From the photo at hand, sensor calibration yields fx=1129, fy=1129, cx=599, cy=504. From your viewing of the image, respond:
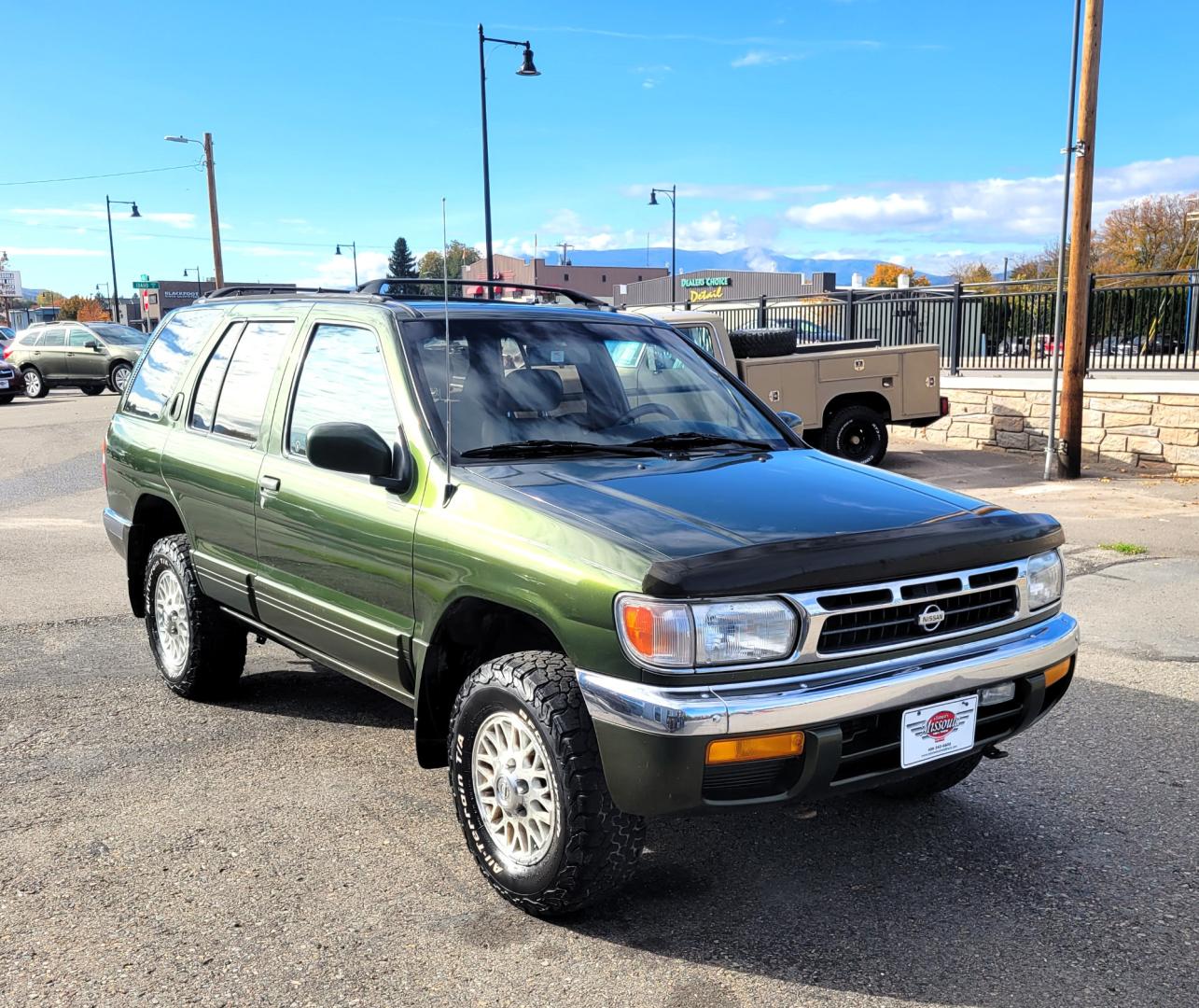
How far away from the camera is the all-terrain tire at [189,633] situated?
514cm

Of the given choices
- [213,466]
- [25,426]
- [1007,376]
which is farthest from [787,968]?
[25,426]

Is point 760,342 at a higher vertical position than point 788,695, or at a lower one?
higher

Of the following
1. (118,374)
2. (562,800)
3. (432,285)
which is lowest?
(562,800)

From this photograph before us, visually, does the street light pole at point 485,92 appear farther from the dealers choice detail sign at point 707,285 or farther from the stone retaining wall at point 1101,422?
the dealers choice detail sign at point 707,285

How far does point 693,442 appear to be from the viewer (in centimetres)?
417

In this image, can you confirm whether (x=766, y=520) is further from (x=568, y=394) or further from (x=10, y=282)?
(x=10, y=282)

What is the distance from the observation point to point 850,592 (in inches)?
118

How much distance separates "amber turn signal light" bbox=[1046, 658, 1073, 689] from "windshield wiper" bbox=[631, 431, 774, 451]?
4.29ft

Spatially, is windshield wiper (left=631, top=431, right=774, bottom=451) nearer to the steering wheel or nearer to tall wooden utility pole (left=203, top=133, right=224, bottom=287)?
the steering wheel

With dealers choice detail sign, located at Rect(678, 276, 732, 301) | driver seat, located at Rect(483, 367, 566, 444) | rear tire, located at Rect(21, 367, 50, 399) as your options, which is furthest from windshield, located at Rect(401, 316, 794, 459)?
dealers choice detail sign, located at Rect(678, 276, 732, 301)

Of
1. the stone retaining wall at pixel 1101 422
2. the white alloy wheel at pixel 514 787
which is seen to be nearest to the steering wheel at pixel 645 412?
the white alloy wheel at pixel 514 787

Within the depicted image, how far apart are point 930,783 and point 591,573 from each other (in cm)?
188

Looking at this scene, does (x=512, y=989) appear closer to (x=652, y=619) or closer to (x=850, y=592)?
(x=652, y=619)

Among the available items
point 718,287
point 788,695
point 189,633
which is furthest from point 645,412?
point 718,287
